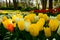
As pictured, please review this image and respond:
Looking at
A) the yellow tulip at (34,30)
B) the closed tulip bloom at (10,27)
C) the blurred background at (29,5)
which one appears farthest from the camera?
the blurred background at (29,5)

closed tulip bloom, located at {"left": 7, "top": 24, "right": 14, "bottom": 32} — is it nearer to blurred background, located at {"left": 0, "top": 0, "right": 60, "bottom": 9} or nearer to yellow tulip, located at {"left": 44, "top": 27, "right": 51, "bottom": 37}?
yellow tulip, located at {"left": 44, "top": 27, "right": 51, "bottom": 37}

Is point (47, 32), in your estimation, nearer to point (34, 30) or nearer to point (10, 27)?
point (34, 30)

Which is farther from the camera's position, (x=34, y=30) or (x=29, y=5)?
(x=29, y=5)

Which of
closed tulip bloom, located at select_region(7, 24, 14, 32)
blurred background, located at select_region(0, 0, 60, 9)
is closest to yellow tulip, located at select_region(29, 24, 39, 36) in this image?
closed tulip bloom, located at select_region(7, 24, 14, 32)

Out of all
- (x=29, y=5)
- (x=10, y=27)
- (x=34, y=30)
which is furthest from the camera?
(x=29, y=5)

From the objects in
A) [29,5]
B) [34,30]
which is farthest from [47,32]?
[29,5]

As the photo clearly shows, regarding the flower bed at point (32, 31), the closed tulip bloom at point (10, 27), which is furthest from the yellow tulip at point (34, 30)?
the closed tulip bloom at point (10, 27)

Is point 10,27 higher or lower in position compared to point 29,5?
higher

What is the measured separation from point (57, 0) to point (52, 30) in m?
28.4

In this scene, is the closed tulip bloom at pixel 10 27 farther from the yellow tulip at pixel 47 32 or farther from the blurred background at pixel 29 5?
the blurred background at pixel 29 5

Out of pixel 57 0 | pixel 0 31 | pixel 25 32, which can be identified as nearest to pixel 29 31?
pixel 25 32

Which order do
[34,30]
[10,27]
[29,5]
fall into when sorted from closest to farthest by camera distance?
[34,30] → [10,27] → [29,5]

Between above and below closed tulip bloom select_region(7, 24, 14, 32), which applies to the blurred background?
below

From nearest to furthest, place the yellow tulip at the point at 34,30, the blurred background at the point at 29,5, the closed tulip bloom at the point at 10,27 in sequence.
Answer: the yellow tulip at the point at 34,30
the closed tulip bloom at the point at 10,27
the blurred background at the point at 29,5
